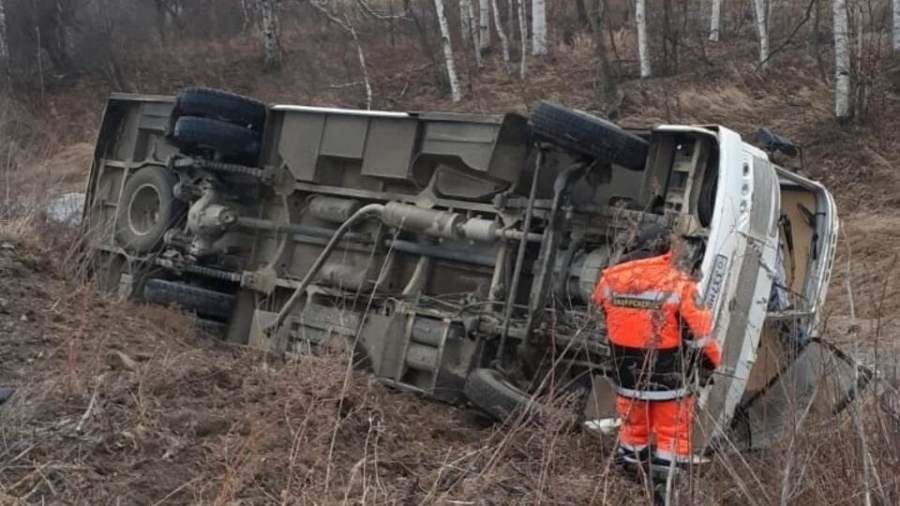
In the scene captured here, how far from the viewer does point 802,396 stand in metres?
3.67

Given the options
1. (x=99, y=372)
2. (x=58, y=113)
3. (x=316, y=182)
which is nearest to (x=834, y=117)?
(x=316, y=182)

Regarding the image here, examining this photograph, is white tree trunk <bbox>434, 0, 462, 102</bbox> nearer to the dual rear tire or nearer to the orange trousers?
the dual rear tire

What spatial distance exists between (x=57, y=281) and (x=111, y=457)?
9.35 ft

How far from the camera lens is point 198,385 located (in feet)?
14.3

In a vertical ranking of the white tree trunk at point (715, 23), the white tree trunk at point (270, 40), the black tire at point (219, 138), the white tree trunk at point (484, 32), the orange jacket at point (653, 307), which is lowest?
the orange jacket at point (653, 307)

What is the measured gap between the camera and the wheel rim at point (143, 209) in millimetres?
7195

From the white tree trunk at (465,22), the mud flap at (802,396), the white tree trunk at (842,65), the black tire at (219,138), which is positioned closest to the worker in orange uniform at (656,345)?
the mud flap at (802,396)

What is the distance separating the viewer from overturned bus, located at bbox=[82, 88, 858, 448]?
4.82 metres

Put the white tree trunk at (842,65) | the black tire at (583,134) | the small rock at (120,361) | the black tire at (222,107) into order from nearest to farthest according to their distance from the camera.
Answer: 1. the small rock at (120,361)
2. the black tire at (583,134)
3. the black tire at (222,107)
4. the white tree trunk at (842,65)

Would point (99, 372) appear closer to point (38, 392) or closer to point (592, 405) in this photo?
point (38, 392)

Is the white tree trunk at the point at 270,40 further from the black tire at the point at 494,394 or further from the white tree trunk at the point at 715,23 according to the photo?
the black tire at the point at 494,394

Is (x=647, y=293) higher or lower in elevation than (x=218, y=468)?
higher

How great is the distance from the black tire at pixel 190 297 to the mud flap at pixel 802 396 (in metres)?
3.38

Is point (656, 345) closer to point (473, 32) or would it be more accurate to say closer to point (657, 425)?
point (657, 425)
